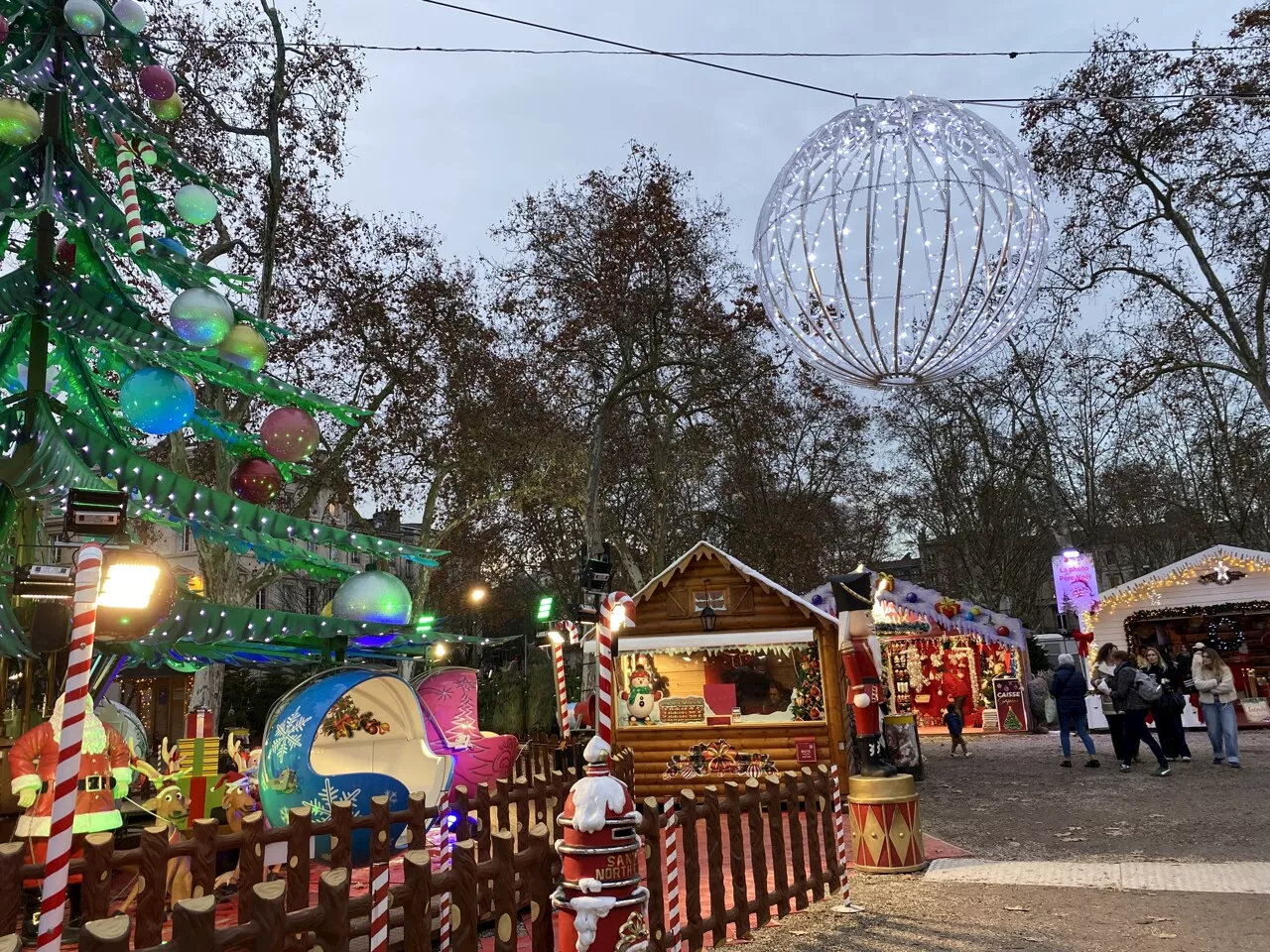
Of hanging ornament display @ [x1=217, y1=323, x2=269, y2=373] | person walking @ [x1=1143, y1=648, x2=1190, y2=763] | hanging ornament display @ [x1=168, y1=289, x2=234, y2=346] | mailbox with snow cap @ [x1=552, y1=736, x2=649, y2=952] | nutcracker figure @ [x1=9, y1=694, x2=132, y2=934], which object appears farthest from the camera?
person walking @ [x1=1143, y1=648, x2=1190, y2=763]

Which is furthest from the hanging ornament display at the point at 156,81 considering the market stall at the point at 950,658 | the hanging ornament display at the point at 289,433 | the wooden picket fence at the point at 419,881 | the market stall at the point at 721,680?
the market stall at the point at 950,658

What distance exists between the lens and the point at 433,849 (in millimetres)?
9156

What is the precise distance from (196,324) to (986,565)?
3238 centimetres

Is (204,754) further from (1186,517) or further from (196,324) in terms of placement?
(1186,517)

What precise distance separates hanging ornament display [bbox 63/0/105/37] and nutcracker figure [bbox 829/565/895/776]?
9.07m

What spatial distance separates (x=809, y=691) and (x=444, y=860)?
763 cm

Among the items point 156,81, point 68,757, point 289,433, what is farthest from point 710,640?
point 68,757

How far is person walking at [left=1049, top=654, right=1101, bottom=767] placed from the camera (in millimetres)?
14391

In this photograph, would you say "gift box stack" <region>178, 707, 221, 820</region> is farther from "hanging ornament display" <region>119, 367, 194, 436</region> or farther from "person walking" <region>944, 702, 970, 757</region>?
"person walking" <region>944, 702, 970, 757</region>

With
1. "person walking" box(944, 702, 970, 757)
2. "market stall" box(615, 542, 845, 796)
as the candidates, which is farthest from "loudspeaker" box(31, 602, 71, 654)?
"person walking" box(944, 702, 970, 757)

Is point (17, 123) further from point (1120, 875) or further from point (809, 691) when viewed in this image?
point (809, 691)

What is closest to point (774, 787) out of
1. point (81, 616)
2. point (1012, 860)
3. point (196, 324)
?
point (1012, 860)

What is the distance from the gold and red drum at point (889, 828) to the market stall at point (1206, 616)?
49.9ft

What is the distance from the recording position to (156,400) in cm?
724
